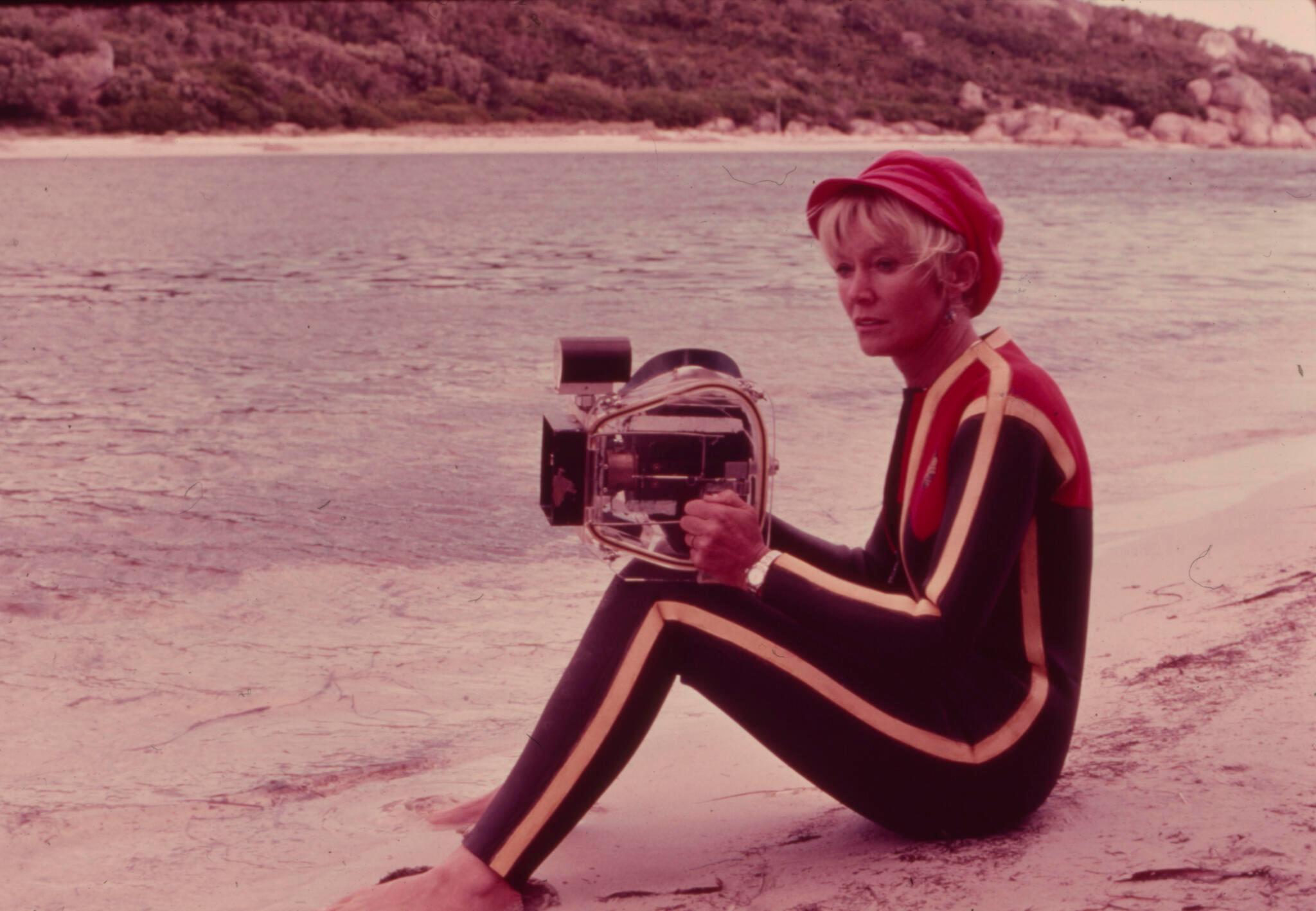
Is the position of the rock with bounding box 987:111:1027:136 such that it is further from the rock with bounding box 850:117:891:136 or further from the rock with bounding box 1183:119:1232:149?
the rock with bounding box 1183:119:1232:149

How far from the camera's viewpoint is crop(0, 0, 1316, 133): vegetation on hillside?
35406mm

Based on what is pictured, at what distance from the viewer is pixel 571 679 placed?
1910 millimetres

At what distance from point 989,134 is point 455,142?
18151 millimetres

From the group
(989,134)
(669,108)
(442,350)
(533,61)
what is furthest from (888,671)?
(989,134)

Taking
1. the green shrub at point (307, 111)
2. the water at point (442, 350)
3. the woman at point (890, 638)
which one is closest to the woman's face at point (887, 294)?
the woman at point (890, 638)

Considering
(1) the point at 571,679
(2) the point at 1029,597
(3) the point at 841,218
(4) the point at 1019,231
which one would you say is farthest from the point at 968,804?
(4) the point at 1019,231

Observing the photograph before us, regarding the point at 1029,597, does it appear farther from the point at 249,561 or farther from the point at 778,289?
the point at 778,289

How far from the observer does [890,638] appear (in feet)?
5.93

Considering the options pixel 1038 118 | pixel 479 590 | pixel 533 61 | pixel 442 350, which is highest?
pixel 533 61

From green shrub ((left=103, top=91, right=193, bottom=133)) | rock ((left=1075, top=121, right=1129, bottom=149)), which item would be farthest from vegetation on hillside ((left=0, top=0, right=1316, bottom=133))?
rock ((left=1075, top=121, right=1129, bottom=149))

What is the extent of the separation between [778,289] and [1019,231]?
7764mm

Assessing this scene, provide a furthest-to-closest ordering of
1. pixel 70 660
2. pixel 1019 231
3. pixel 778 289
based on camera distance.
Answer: pixel 1019 231 → pixel 778 289 → pixel 70 660

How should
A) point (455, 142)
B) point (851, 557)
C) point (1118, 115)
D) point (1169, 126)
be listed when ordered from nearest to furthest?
1. point (851, 557)
2. point (455, 142)
3. point (1118, 115)
4. point (1169, 126)

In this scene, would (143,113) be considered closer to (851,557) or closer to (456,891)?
(851,557)
